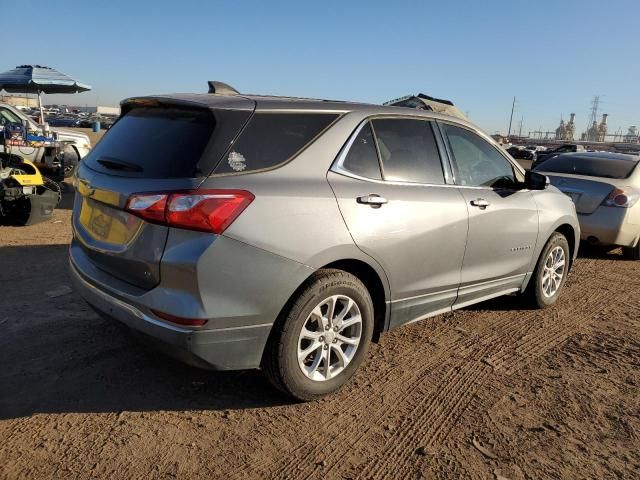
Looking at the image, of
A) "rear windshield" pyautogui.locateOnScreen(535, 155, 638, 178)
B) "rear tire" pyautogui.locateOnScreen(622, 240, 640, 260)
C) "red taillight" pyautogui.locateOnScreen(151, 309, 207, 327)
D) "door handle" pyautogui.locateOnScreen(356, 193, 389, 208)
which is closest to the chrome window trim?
"door handle" pyautogui.locateOnScreen(356, 193, 389, 208)

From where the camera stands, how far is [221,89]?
3.49 meters

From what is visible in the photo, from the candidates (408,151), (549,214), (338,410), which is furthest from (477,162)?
(338,410)

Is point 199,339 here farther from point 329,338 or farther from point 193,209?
point 329,338

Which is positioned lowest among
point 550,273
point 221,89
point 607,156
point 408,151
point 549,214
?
point 550,273

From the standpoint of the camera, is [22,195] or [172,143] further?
[22,195]

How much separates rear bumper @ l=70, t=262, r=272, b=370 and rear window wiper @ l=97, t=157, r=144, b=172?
2.30 ft

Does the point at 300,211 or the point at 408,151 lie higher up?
the point at 408,151

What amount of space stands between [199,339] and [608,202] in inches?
249

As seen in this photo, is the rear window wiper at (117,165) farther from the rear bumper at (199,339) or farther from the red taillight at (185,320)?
the red taillight at (185,320)

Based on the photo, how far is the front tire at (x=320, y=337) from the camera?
9.45 feet

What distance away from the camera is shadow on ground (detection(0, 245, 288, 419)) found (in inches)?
119

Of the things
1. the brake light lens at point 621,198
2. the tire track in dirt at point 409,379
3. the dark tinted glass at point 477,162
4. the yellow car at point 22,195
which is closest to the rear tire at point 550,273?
the tire track in dirt at point 409,379

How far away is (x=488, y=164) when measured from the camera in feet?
14.3

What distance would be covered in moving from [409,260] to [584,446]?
143 centimetres
